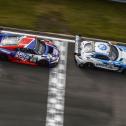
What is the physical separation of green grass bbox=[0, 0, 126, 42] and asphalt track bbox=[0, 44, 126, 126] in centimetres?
259

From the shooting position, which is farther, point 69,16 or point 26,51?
point 69,16

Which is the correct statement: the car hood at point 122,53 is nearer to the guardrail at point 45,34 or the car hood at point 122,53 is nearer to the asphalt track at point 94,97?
the asphalt track at point 94,97

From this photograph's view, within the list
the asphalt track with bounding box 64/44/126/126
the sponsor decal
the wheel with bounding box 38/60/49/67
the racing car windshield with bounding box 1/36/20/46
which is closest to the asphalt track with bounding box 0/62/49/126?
the wheel with bounding box 38/60/49/67

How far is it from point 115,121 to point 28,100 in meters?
3.99

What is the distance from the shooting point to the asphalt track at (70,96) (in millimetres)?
21703

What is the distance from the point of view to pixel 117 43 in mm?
26141

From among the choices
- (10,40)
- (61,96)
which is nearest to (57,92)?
(61,96)

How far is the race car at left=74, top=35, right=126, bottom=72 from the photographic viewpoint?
24.3 m

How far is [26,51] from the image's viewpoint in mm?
23703

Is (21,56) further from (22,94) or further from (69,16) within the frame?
(69,16)

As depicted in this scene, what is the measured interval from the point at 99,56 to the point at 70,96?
9.17ft

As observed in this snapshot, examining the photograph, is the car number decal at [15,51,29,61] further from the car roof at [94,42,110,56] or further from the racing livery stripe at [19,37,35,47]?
the car roof at [94,42,110,56]

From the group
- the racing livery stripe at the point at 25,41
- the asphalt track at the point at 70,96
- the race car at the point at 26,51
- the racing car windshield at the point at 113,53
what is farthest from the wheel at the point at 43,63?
the racing car windshield at the point at 113,53

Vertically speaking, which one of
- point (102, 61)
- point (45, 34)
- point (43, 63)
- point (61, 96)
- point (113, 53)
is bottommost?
point (61, 96)
